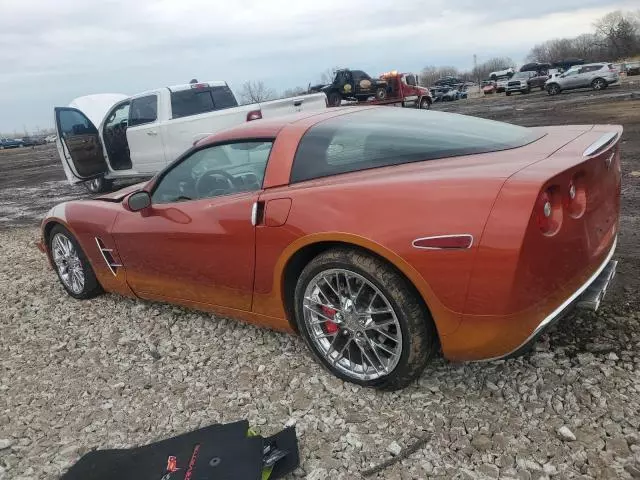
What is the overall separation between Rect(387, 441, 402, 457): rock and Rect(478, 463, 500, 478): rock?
34cm

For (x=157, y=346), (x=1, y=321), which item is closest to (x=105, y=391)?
(x=157, y=346)

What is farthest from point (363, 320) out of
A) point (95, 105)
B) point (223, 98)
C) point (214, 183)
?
point (95, 105)

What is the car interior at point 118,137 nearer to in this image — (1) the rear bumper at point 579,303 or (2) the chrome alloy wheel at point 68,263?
(2) the chrome alloy wheel at point 68,263

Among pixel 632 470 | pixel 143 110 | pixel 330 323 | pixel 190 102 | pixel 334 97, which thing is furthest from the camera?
pixel 334 97

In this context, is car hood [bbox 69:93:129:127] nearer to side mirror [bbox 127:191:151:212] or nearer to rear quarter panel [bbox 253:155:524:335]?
side mirror [bbox 127:191:151:212]

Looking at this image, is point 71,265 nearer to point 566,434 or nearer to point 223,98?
point 566,434

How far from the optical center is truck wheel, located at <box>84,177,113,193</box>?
37.2 ft

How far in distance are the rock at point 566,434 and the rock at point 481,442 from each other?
299mm

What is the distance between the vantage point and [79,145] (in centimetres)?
998

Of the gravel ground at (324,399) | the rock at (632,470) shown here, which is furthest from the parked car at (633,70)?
the rock at (632,470)

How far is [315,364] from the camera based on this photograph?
3.06 meters

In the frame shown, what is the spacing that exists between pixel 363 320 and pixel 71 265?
299 centimetres

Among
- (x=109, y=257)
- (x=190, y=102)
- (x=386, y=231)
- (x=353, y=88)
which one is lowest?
(x=109, y=257)

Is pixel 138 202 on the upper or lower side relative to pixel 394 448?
upper
